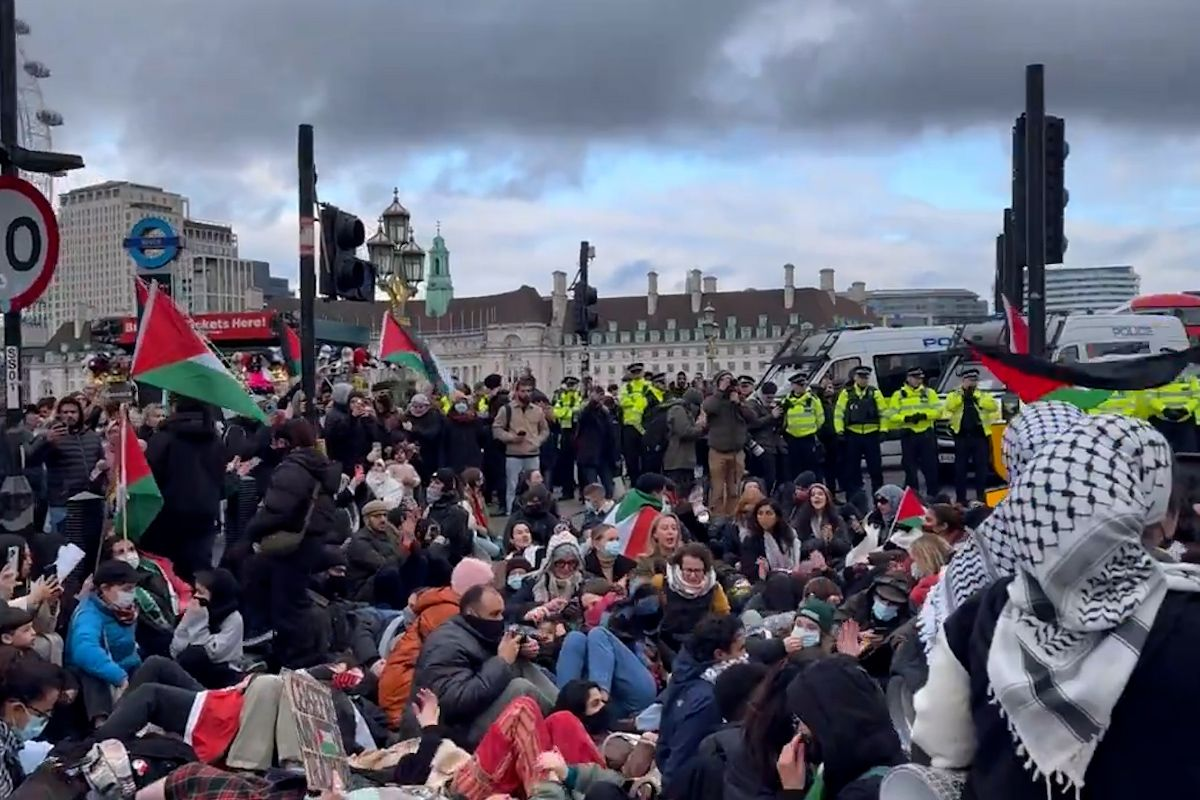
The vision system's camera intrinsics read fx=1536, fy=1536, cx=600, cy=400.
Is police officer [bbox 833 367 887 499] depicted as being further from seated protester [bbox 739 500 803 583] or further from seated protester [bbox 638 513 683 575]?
seated protester [bbox 638 513 683 575]

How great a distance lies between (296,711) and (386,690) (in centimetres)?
176

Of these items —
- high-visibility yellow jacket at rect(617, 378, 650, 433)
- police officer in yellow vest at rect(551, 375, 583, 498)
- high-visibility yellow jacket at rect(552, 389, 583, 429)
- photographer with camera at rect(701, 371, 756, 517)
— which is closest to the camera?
photographer with camera at rect(701, 371, 756, 517)

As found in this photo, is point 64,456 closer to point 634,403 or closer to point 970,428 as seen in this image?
point 634,403

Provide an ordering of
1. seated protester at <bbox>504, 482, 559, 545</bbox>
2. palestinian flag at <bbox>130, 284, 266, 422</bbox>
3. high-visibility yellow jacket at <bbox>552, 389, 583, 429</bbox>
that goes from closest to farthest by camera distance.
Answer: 1. palestinian flag at <bbox>130, 284, 266, 422</bbox>
2. seated protester at <bbox>504, 482, 559, 545</bbox>
3. high-visibility yellow jacket at <bbox>552, 389, 583, 429</bbox>

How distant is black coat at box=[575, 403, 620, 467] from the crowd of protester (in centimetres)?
185

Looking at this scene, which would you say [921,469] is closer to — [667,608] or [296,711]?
[667,608]

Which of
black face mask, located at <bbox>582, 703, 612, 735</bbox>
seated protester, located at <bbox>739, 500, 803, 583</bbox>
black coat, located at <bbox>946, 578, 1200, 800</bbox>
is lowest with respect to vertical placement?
black face mask, located at <bbox>582, 703, 612, 735</bbox>

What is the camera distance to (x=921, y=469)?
18125mm

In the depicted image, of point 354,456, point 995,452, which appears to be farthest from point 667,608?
point 995,452

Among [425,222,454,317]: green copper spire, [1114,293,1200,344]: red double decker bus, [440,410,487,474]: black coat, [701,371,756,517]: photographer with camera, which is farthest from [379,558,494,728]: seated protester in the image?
[425,222,454,317]: green copper spire

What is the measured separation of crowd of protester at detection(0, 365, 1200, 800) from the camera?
247 cm

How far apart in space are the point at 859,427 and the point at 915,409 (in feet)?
2.23

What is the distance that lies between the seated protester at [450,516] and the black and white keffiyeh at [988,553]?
8.16m

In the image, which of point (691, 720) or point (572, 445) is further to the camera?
point (572, 445)
